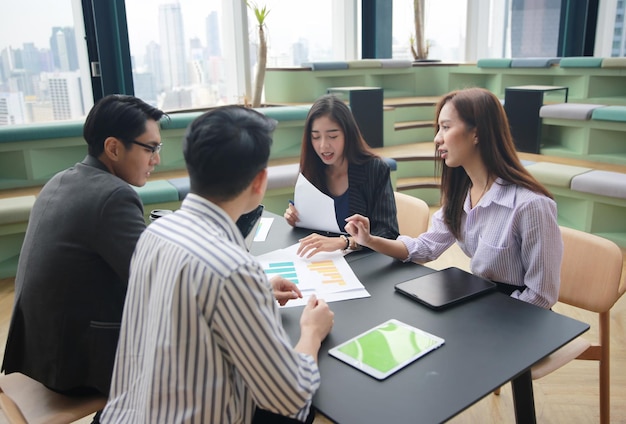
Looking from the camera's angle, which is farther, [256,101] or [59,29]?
[256,101]

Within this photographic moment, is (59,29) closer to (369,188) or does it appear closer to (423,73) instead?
(369,188)

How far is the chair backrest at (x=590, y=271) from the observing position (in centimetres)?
159

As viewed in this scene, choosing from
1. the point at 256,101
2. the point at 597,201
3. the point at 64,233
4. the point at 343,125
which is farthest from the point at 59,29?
the point at 597,201

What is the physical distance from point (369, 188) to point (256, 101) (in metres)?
2.84

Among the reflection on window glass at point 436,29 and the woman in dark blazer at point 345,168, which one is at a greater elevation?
the reflection on window glass at point 436,29

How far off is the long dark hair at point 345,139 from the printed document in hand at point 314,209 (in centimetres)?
20

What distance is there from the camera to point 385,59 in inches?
230

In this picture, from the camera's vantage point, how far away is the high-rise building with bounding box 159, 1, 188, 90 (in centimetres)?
461

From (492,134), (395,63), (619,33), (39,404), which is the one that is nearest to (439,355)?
(492,134)

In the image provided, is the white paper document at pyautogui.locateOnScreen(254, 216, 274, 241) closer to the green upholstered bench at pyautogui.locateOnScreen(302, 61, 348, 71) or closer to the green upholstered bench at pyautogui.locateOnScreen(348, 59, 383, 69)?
the green upholstered bench at pyautogui.locateOnScreen(302, 61, 348, 71)

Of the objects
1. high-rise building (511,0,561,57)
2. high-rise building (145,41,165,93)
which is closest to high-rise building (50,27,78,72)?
high-rise building (145,41,165,93)

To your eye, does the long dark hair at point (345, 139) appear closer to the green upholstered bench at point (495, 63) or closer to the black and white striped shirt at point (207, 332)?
the black and white striped shirt at point (207, 332)

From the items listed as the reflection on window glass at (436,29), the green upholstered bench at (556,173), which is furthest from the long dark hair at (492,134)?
the reflection on window glass at (436,29)

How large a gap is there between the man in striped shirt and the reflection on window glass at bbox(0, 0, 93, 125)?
3.66 meters
